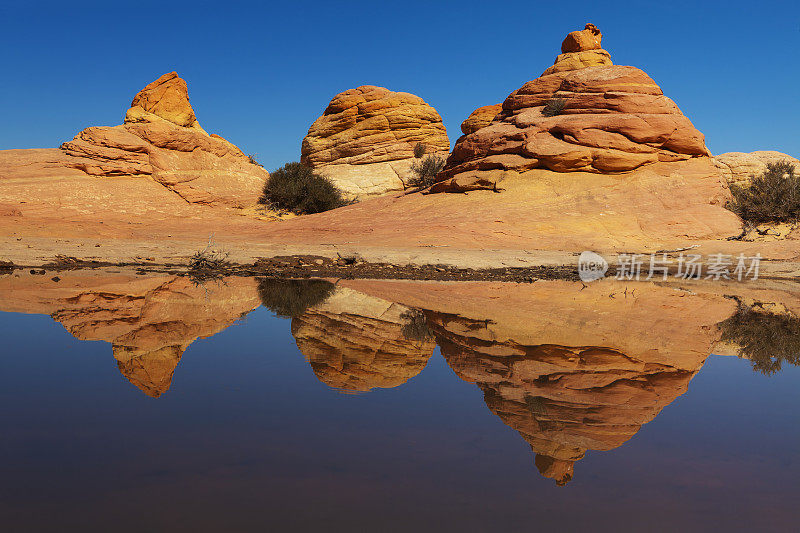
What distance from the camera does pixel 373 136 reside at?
1813 inches

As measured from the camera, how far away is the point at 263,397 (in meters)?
4.88

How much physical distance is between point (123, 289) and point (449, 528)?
10018 millimetres

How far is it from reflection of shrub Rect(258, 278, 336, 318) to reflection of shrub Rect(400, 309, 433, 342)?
1.69 m

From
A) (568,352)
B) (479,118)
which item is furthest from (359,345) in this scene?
(479,118)

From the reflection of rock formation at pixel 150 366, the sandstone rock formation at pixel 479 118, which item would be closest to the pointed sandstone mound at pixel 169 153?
the sandstone rock formation at pixel 479 118

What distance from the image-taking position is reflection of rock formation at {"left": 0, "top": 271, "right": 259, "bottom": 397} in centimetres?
602

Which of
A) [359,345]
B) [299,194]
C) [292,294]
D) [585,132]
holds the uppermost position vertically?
[585,132]

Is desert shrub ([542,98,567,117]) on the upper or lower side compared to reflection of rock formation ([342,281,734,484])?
upper

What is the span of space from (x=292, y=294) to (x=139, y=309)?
314 cm

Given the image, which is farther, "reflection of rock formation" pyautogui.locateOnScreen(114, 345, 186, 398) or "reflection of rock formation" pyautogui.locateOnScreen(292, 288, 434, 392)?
"reflection of rock formation" pyautogui.locateOnScreen(292, 288, 434, 392)

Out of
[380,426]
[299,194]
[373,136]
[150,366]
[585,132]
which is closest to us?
[380,426]

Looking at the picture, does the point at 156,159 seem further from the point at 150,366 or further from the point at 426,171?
the point at 150,366

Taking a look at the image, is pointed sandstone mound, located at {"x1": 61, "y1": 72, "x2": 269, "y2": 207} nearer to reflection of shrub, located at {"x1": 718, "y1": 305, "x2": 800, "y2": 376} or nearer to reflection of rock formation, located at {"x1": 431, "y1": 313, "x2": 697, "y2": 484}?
reflection of shrub, located at {"x1": 718, "y1": 305, "x2": 800, "y2": 376}

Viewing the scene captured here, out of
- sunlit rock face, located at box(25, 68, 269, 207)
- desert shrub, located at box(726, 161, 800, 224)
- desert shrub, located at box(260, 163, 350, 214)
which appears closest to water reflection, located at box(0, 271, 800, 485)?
desert shrub, located at box(726, 161, 800, 224)
